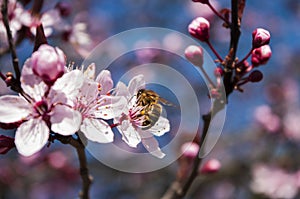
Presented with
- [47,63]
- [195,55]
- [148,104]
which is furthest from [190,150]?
[47,63]

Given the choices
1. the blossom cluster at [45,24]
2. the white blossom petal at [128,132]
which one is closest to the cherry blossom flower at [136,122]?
the white blossom petal at [128,132]

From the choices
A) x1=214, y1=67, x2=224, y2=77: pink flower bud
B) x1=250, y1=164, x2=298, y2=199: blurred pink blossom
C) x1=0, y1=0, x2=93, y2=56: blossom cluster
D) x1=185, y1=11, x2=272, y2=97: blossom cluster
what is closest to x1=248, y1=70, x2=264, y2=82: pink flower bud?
x1=185, y1=11, x2=272, y2=97: blossom cluster

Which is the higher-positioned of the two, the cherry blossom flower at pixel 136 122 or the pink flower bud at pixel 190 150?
the cherry blossom flower at pixel 136 122

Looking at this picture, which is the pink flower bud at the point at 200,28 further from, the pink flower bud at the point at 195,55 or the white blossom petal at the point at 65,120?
the white blossom petal at the point at 65,120

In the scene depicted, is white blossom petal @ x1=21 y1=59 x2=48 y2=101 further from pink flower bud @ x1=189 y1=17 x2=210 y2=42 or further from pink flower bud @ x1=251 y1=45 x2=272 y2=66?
pink flower bud @ x1=251 y1=45 x2=272 y2=66

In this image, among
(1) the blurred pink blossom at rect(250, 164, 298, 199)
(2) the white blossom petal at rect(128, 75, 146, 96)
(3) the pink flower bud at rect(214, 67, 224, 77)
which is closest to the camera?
(2) the white blossom petal at rect(128, 75, 146, 96)

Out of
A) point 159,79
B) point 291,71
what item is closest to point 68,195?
point 159,79
